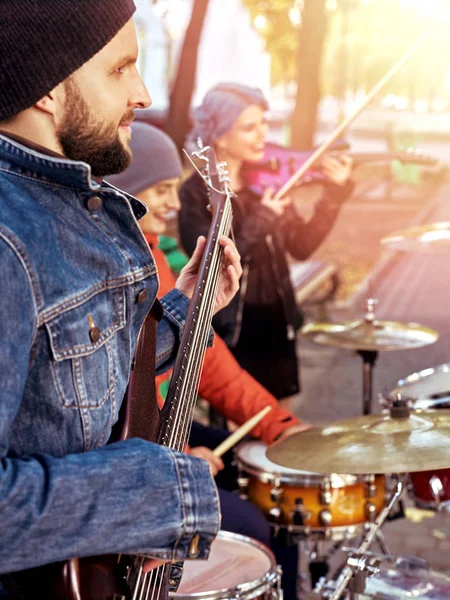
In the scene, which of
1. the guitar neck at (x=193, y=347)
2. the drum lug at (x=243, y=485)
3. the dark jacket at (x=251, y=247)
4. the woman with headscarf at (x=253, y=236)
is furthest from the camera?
the woman with headscarf at (x=253, y=236)

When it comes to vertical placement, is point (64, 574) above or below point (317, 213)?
below

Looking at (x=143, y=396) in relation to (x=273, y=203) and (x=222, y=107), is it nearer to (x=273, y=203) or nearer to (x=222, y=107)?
(x=273, y=203)

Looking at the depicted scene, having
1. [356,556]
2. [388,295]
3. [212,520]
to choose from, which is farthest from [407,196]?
[212,520]

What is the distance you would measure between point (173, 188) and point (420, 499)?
5.48 feet

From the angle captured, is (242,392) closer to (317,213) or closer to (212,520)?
(317,213)

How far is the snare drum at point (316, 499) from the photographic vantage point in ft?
10.3

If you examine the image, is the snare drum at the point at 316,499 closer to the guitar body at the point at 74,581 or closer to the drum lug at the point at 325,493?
the drum lug at the point at 325,493

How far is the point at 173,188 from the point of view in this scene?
404 cm

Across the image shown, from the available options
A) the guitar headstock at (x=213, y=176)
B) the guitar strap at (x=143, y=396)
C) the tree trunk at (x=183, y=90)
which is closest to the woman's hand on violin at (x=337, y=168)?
the guitar headstock at (x=213, y=176)

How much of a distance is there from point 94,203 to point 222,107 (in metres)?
3.37

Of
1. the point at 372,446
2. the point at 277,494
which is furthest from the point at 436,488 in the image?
the point at 372,446

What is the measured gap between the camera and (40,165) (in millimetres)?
1465

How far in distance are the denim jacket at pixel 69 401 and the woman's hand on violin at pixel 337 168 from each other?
3.90m

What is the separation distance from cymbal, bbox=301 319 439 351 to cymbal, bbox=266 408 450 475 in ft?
3.90
